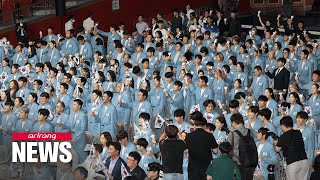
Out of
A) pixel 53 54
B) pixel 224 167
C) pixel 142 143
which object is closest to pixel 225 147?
pixel 224 167

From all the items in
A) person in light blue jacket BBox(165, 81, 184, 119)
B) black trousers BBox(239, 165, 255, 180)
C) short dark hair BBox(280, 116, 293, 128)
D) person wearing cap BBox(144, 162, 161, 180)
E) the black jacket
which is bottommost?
black trousers BBox(239, 165, 255, 180)

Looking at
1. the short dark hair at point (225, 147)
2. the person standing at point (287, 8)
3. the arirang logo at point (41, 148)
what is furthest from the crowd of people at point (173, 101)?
the person standing at point (287, 8)

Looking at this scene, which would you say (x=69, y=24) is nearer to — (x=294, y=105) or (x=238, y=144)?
(x=294, y=105)

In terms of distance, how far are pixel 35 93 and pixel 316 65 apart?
274 inches

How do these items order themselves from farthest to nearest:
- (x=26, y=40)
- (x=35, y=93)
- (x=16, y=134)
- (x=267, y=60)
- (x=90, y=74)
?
1. (x=26, y=40)
2. (x=267, y=60)
3. (x=90, y=74)
4. (x=35, y=93)
5. (x=16, y=134)

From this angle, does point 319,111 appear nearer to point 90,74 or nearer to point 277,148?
point 277,148

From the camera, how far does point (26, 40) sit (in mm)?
22734

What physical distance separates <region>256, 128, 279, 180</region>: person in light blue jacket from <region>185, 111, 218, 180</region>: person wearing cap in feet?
3.69

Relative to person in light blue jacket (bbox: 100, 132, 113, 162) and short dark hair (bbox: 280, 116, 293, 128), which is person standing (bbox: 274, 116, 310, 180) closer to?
short dark hair (bbox: 280, 116, 293, 128)

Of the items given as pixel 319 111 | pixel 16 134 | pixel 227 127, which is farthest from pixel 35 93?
pixel 319 111

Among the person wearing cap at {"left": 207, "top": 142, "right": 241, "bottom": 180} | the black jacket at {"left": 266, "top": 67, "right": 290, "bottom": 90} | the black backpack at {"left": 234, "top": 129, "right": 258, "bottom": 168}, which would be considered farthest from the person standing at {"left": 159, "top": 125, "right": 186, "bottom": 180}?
the black jacket at {"left": 266, "top": 67, "right": 290, "bottom": 90}

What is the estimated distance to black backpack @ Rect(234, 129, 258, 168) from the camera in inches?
431

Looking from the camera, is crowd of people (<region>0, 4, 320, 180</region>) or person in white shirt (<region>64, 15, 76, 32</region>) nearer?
crowd of people (<region>0, 4, 320, 180</region>)

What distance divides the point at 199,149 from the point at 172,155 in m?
0.40
